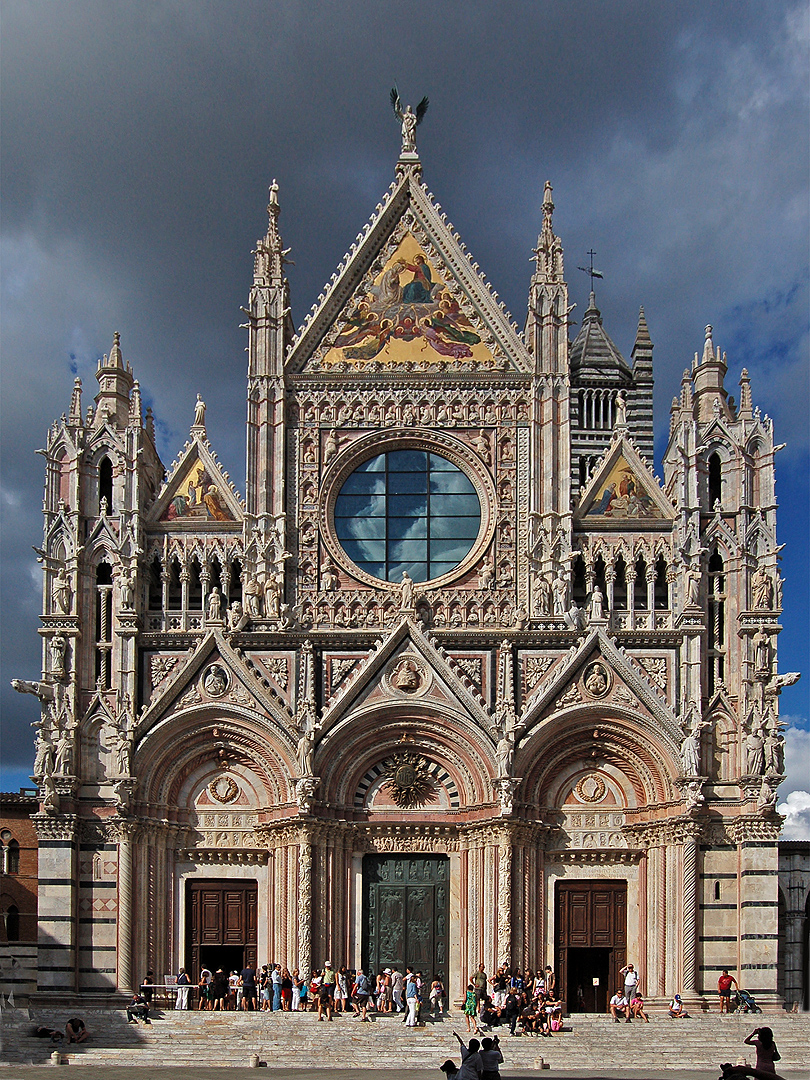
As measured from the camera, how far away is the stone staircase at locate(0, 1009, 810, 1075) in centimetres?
2505

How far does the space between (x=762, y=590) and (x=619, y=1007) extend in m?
9.21

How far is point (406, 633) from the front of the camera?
3069 cm

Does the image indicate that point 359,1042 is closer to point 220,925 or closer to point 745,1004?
point 220,925

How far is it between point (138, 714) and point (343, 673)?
14.7ft

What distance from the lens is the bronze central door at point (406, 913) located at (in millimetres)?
30125

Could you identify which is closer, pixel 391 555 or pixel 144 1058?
pixel 144 1058

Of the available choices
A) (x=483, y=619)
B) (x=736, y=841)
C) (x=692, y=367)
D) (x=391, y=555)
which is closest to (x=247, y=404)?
(x=391, y=555)

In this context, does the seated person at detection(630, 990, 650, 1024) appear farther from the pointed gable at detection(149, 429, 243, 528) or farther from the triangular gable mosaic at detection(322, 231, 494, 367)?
the triangular gable mosaic at detection(322, 231, 494, 367)

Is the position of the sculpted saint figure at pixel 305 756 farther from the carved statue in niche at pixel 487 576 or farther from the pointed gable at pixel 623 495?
the pointed gable at pixel 623 495

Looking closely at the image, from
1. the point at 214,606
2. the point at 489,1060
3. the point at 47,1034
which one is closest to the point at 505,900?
the point at 214,606

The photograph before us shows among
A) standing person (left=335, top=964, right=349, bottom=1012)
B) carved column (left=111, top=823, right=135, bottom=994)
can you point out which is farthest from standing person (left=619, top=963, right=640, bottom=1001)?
carved column (left=111, top=823, right=135, bottom=994)

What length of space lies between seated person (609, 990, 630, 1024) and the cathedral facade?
1.45 m

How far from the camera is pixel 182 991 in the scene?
28.6 metres

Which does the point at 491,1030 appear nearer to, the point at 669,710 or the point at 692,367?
the point at 669,710
